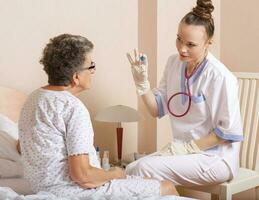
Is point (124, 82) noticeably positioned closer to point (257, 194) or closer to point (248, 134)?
point (248, 134)

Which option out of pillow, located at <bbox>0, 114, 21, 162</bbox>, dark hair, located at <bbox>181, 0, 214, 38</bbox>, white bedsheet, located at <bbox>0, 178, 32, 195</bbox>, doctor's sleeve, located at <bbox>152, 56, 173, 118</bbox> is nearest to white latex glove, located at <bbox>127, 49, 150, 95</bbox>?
doctor's sleeve, located at <bbox>152, 56, 173, 118</bbox>

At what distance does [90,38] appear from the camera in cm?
Answer: 315

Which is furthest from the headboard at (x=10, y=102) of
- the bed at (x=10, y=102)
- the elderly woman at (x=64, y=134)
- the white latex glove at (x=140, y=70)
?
the elderly woman at (x=64, y=134)

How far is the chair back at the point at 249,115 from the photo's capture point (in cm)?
289

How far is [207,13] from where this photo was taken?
254cm

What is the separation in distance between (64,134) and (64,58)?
0.27m

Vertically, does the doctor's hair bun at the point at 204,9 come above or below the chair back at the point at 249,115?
above

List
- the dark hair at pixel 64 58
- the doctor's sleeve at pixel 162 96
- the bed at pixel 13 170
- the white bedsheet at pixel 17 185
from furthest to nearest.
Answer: the doctor's sleeve at pixel 162 96 → the white bedsheet at pixel 17 185 → the dark hair at pixel 64 58 → the bed at pixel 13 170

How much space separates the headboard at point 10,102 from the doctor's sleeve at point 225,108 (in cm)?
95

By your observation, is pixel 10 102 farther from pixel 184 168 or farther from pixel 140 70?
pixel 184 168

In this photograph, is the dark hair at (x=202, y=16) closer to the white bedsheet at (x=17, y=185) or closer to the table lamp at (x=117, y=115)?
the table lamp at (x=117, y=115)

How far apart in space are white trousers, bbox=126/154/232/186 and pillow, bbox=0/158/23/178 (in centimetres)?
51

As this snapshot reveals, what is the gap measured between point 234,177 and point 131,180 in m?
0.73

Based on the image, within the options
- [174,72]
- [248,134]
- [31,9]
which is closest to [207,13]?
[174,72]
